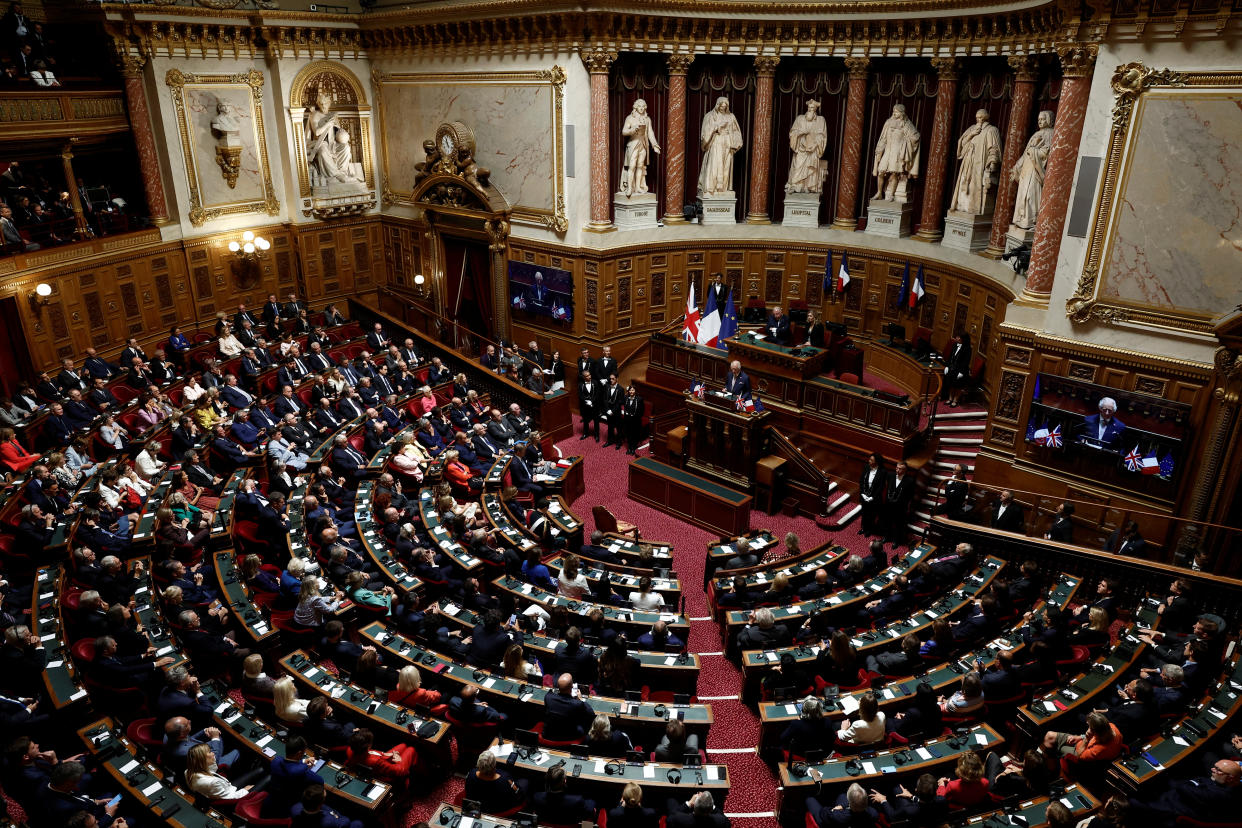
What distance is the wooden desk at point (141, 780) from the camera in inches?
265

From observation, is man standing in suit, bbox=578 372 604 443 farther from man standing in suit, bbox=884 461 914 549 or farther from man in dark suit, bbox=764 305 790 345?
man standing in suit, bbox=884 461 914 549

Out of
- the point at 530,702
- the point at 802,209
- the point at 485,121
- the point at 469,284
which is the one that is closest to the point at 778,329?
the point at 802,209

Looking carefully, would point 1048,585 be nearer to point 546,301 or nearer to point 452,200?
point 546,301

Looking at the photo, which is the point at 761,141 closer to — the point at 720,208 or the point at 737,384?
the point at 720,208

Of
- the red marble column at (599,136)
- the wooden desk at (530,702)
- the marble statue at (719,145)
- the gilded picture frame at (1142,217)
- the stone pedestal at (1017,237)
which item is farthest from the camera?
the marble statue at (719,145)

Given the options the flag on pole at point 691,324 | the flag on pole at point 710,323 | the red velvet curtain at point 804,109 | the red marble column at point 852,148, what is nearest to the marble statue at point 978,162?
the red marble column at point 852,148

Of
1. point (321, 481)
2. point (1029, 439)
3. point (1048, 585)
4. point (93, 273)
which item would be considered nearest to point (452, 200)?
point (93, 273)

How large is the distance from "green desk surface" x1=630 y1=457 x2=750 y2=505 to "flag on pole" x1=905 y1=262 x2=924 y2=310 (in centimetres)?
695

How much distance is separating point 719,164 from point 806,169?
2155 mm

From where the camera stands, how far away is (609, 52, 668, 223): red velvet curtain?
1966cm

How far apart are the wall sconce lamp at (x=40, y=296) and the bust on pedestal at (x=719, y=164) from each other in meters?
14.6

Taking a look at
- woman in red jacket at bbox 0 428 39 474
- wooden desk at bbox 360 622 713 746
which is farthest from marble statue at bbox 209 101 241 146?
wooden desk at bbox 360 622 713 746

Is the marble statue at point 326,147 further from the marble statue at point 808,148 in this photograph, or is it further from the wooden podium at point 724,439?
the wooden podium at point 724,439

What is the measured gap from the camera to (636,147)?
1970cm
